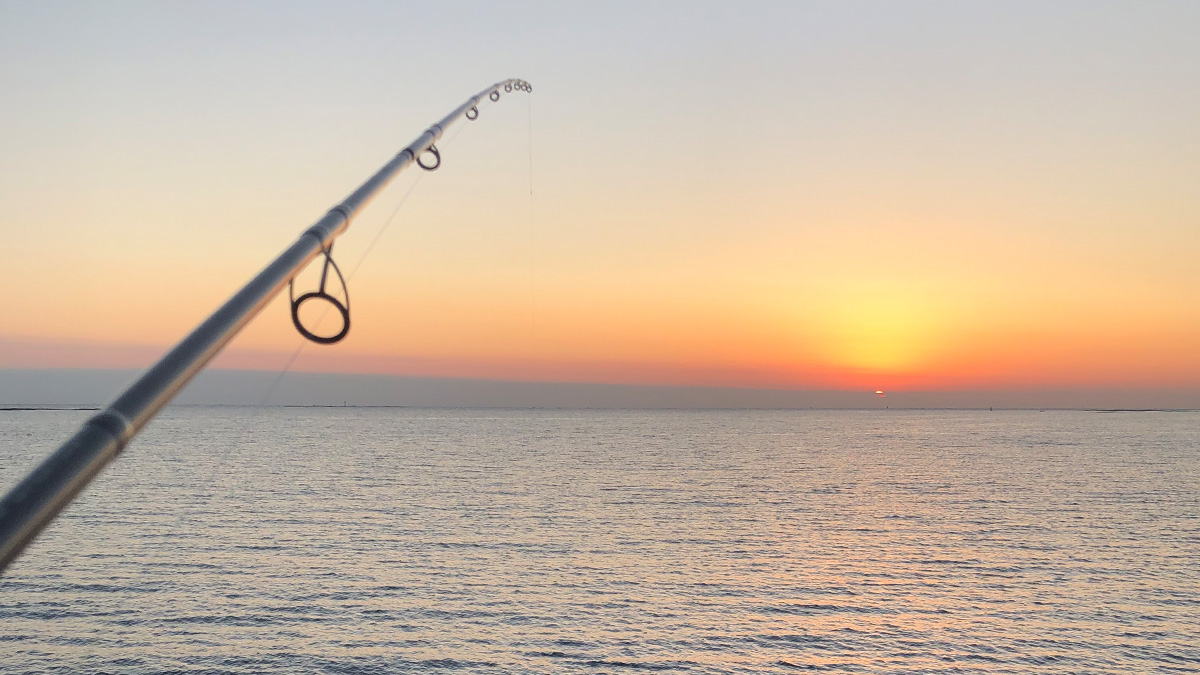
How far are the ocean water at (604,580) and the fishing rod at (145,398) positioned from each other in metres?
23.8

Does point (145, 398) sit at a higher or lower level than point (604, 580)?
higher

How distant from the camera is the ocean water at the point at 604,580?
2806 cm

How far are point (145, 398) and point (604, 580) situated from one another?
3695 cm

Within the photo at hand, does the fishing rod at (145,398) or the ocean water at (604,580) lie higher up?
the fishing rod at (145,398)

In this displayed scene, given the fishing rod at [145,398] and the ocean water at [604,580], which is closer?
the fishing rod at [145,398]

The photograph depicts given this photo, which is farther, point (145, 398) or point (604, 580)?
point (604, 580)

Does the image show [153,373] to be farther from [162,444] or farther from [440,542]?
[162,444]

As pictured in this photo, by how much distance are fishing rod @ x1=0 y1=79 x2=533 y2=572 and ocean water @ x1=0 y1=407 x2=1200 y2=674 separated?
23.8m

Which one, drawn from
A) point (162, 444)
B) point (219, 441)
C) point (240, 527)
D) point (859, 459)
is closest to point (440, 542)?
point (240, 527)

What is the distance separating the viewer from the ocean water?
92.1ft

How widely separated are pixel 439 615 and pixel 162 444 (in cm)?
13997

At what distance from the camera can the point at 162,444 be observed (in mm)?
153375

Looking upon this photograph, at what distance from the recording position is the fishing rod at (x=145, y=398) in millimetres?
2674

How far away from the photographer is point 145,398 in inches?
124
